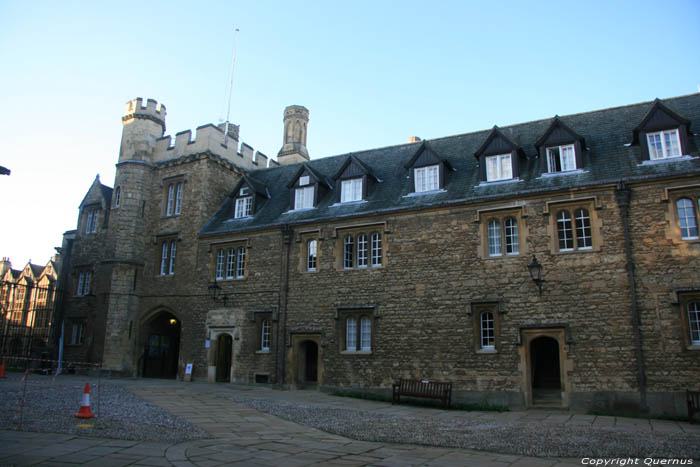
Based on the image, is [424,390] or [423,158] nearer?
[424,390]

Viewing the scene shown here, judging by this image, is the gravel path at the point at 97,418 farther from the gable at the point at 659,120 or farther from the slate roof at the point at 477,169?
the gable at the point at 659,120

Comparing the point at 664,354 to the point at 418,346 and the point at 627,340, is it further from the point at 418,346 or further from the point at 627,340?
the point at 418,346

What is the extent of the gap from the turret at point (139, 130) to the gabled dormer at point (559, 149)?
1864cm

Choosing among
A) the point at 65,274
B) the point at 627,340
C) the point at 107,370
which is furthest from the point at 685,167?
the point at 65,274

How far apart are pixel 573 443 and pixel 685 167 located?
1063cm

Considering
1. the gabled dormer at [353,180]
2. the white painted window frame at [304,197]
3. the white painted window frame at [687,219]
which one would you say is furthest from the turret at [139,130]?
the white painted window frame at [687,219]

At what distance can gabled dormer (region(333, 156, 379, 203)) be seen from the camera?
72.4ft

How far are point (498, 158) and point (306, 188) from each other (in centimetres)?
823

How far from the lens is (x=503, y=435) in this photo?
10.5 m

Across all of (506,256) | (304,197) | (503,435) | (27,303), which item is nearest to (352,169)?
(304,197)

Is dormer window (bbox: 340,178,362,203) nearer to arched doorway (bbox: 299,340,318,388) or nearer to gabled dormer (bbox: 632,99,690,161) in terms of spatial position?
arched doorway (bbox: 299,340,318,388)

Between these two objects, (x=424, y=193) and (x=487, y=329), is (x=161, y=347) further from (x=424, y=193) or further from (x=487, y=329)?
(x=487, y=329)

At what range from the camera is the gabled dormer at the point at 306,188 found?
23125mm

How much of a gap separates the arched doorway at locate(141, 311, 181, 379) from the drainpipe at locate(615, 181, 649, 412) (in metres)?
19.1
